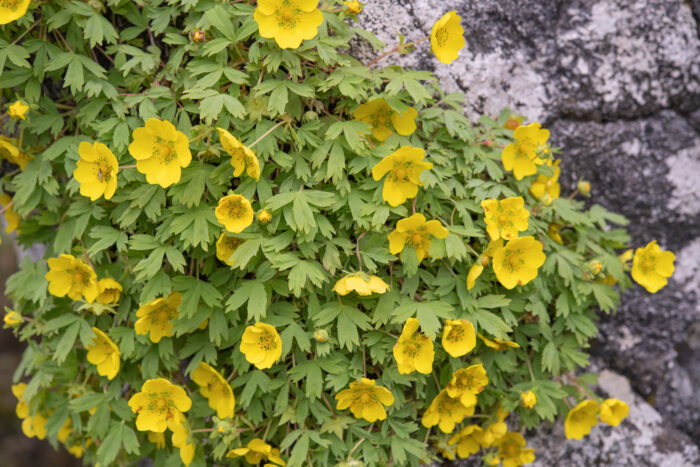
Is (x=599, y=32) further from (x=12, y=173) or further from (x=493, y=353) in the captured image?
(x=12, y=173)

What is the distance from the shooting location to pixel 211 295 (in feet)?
7.14

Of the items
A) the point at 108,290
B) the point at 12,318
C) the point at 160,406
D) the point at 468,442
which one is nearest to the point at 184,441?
the point at 160,406

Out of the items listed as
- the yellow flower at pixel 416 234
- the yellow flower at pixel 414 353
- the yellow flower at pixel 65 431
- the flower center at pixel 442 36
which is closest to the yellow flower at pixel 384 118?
the flower center at pixel 442 36

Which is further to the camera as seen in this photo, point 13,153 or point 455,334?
point 13,153

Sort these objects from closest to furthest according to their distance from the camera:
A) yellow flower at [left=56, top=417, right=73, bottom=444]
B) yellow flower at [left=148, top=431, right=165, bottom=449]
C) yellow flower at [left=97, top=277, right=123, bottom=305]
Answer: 1. yellow flower at [left=97, top=277, right=123, bottom=305]
2. yellow flower at [left=148, top=431, right=165, bottom=449]
3. yellow flower at [left=56, top=417, right=73, bottom=444]

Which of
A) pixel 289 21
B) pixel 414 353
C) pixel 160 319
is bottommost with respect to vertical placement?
pixel 160 319

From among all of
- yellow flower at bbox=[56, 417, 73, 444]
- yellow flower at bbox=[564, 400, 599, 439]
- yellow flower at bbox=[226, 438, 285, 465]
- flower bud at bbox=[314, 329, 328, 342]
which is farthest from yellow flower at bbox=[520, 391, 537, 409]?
yellow flower at bbox=[56, 417, 73, 444]

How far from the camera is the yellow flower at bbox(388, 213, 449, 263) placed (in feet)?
6.93

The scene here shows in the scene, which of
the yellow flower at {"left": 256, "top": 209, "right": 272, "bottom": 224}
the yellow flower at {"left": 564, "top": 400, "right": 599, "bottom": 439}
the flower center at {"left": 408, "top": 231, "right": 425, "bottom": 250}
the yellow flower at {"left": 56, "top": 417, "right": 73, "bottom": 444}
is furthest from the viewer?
the yellow flower at {"left": 56, "top": 417, "right": 73, "bottom": 444}

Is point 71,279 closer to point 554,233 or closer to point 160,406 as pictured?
point 160,406

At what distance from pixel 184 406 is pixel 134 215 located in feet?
2.46

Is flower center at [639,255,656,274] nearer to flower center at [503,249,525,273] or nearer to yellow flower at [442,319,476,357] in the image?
flower center at [503,249,525,273]

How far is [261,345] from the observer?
2092 mm

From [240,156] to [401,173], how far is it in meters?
0.59
